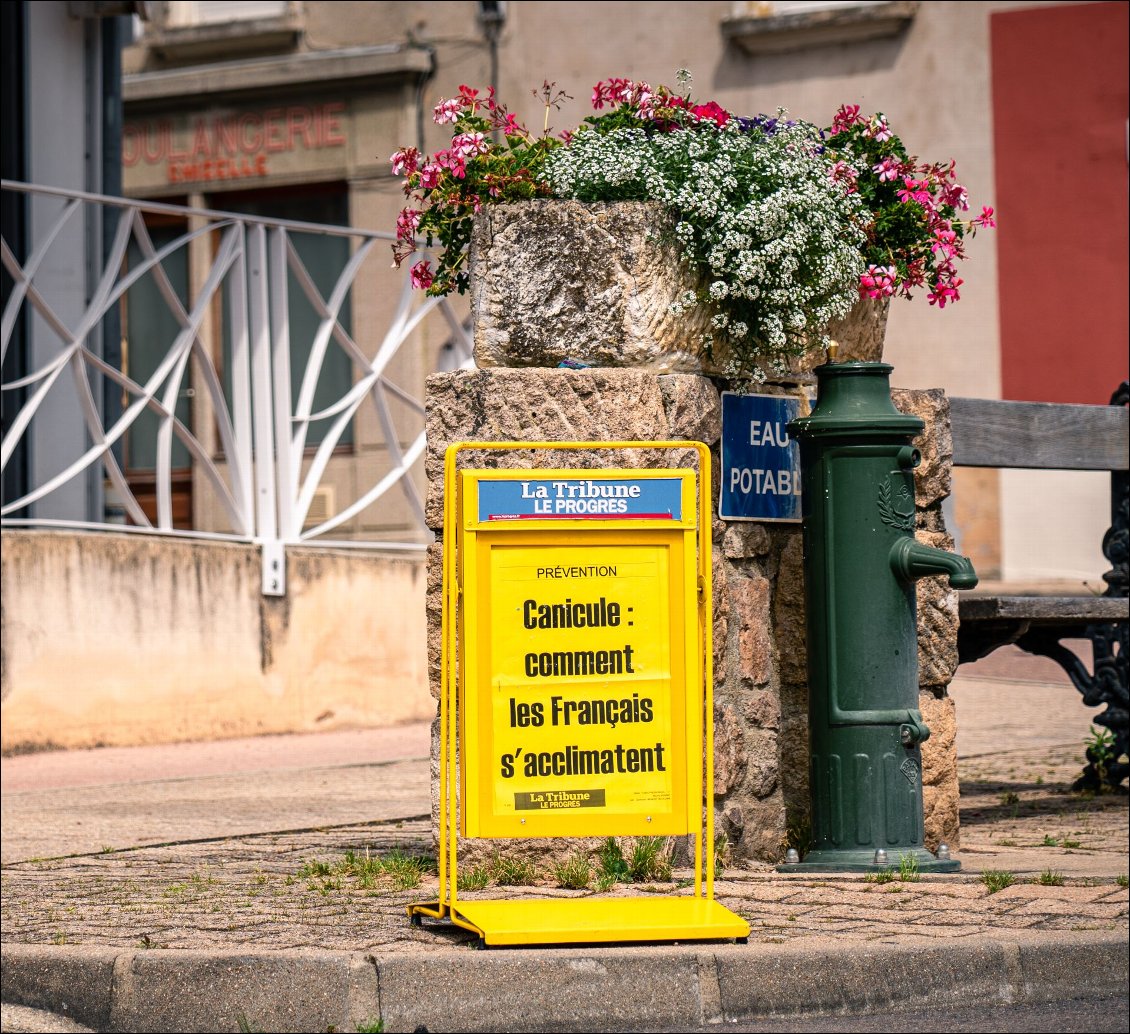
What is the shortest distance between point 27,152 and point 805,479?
8002mm

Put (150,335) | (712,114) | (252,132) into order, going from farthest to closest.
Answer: (150,335) < (252,132) < (712,114)

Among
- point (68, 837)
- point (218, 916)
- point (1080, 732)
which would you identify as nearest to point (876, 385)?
point (218, 916)

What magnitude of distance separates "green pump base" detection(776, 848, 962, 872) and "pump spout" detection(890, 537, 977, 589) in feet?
2.46

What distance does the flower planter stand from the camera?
571 centimetres

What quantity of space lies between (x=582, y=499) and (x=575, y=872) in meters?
1.07

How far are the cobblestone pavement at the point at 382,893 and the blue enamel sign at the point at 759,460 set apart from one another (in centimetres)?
103

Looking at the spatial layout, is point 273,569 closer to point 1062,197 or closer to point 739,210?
point 739,210

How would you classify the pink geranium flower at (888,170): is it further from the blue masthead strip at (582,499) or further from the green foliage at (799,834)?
the green foliage at (799,834)

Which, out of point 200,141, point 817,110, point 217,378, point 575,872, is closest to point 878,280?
point 575,872

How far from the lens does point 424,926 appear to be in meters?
4.99

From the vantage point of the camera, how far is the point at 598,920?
4.81 meters

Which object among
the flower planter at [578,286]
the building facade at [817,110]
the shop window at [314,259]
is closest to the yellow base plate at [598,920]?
the flower planter at [578,286]

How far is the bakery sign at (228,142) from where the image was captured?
21.8 meters

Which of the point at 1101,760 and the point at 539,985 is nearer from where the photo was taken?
the point at 539,985
